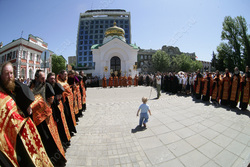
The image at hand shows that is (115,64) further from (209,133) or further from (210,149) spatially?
(210,149)

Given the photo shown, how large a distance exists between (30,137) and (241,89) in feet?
27.0

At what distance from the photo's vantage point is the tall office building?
182 feet

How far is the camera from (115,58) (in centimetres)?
2323

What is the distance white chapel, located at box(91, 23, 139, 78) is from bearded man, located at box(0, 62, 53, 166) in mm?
20454

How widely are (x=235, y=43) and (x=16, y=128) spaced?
28273 mm

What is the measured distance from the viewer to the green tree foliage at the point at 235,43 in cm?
1803

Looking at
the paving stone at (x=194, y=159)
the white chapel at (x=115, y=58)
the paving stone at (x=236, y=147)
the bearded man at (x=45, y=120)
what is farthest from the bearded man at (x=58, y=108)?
the white chapel at (x=115, y=58)

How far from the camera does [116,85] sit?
18.0 metres

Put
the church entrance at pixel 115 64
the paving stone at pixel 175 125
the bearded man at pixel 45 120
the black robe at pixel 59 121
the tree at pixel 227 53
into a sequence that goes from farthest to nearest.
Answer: the church entrance at pixel 115 64, the tree at pixel 227 53, the paving stone at pixel 175 125, the black robe at pixel 59 121, the bearded man at pixel 45 120

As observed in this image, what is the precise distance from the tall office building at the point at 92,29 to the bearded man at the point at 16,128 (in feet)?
185

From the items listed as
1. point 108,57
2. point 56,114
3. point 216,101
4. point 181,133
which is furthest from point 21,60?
point 216,101

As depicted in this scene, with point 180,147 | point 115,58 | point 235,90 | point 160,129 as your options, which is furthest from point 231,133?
point 115,58

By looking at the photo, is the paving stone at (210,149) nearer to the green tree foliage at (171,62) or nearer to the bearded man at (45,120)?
the bearded man at (45,120)

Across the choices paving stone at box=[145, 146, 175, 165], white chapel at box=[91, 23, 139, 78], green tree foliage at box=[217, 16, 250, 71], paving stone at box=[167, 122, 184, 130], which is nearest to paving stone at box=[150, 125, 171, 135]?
paving stone at box=[167, 122, 184, 130]
